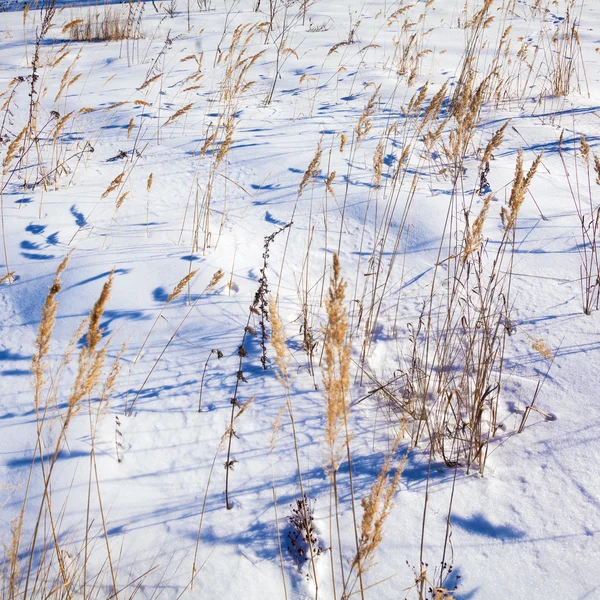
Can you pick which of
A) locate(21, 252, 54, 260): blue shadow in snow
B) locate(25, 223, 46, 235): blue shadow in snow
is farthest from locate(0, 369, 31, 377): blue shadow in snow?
locate(25, 223, 46, 235): blue shadow in snow

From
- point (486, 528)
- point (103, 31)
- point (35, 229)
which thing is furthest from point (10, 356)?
point (103, 31)

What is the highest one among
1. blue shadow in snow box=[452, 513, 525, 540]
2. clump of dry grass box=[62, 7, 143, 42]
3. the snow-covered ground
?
clump of dry grass box=[62, 7, 143, 42]

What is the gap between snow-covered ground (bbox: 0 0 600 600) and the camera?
1.26m

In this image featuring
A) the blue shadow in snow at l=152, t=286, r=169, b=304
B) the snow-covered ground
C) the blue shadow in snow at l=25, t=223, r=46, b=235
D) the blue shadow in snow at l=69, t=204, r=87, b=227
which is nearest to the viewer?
the snow-covered ground

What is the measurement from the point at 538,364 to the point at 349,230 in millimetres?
1231

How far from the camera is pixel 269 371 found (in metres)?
1.86

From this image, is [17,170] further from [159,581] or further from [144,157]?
[159,581]

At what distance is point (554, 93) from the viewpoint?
4.67 meters

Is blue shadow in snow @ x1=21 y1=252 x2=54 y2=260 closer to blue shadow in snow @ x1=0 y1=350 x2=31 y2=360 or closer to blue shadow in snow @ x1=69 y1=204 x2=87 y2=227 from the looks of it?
blue shadow in snow @ x1=69 y1=204 x2=87 y2=227

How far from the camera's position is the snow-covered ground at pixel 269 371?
4.13 ft

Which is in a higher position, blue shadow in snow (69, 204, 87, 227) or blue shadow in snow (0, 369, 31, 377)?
blue shadow in snow (69, 204, 87, 227)

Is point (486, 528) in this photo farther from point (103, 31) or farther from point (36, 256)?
point (103, 31)

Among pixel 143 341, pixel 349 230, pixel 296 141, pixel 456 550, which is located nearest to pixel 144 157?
pixel 296 141

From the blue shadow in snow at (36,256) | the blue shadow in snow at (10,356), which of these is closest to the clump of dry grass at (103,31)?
the blue shadow in snow at (36,256)
